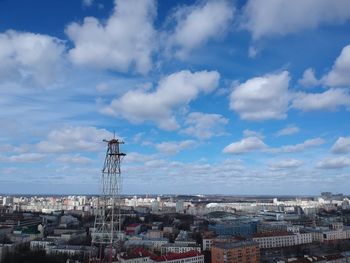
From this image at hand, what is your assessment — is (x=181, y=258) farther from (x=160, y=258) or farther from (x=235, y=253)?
(x=235, y=253)

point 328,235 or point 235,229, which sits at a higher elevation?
point 235,229

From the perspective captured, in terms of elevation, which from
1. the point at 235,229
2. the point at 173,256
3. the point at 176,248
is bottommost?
the point at 176,248

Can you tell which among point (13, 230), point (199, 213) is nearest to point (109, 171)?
point (13, 230)

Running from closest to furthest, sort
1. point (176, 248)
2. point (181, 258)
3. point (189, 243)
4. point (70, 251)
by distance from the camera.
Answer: point (181, 258) < point (70, 251) < point (176, 248) < point (189, 243)

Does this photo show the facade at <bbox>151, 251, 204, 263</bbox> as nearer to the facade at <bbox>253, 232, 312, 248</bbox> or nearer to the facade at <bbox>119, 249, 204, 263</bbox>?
the facade at <bbox>119, 249, 204, 263</bbox>

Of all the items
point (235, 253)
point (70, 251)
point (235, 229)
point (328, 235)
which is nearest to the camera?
point (235, 253)

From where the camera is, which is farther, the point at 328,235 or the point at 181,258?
the point at 328,235

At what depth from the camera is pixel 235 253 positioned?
61.0 ft

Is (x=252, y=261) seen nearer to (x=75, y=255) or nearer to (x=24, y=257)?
(x=75, y=255)

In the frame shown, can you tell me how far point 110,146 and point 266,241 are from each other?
19.5 m

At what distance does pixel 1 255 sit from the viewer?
2056cm

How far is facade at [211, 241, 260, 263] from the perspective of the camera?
18328mm

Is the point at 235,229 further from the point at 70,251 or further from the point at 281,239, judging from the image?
the point at 70,251

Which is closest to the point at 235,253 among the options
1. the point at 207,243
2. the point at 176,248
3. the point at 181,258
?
the point at 181,258
